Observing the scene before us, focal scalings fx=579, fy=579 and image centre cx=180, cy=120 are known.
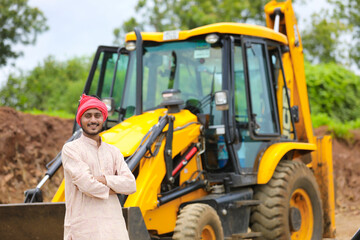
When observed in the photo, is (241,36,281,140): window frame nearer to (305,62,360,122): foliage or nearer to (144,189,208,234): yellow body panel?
(144,189,208,234): yellow body panel

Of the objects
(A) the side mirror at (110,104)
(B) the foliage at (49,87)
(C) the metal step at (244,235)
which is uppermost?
(B) the foliage at (49,87)

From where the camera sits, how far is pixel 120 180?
3889 millimetres

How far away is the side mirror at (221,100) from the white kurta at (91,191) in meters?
2.68

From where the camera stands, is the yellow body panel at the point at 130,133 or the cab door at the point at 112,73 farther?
the cab door at the point at 112,73

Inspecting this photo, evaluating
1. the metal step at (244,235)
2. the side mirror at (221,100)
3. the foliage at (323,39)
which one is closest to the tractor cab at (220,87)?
the side mirror at (221,100)

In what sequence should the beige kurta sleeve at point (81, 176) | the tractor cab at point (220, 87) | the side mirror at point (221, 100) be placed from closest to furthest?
the beige kurta sleeve at point (81, 176) < the side mirror at point (221, 100) < the tractor cab at point (220, 87)

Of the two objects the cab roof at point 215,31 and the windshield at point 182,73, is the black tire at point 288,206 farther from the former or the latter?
the cab roof at point 215,31

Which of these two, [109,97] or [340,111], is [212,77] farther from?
[340,111]

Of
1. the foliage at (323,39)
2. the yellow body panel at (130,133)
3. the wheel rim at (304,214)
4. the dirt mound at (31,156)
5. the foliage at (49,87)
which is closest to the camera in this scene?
the yellow body panel at (130,133)

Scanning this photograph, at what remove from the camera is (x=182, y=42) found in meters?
7.18

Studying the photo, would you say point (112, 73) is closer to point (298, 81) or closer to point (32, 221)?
point (298, 81)

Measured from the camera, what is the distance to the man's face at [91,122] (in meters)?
3.91

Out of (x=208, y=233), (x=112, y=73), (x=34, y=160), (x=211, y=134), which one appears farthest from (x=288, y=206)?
(x=34, y=160)

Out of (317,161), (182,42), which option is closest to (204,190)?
(182,42)
